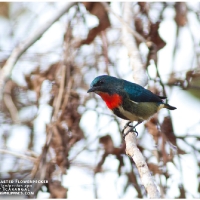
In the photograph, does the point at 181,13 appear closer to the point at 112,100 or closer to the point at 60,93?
the point at 112,100

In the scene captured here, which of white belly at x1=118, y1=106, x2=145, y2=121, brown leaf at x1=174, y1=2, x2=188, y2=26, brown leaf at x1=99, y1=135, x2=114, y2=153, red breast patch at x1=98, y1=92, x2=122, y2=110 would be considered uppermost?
brown leaf at x1=174, y1=2, x2=188, y2=26

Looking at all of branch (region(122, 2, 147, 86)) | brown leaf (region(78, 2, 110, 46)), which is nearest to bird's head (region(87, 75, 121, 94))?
branch (region(122, 2, 147, 86))

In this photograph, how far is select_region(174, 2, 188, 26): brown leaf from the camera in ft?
16.0

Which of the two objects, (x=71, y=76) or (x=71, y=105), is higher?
(x=71, y=76)

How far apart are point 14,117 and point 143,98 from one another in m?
1.36

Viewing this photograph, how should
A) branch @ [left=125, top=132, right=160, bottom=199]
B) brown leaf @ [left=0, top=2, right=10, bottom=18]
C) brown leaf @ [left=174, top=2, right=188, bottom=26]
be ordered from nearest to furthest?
branch @ [left=125, top=132, right=160, bottom=199] < brown leaf @ [left=174, top=2, right=188, bottom=26] < brown leaf @ [left=0, top=2, right=10, bottom=18]

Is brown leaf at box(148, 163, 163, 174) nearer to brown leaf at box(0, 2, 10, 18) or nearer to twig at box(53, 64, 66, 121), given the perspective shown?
twig at box(53, 64, 66, 121)

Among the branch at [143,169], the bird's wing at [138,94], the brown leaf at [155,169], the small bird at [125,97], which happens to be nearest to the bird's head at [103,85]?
the small bird at [125,97]

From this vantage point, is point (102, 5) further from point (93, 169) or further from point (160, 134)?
point (93, 169)

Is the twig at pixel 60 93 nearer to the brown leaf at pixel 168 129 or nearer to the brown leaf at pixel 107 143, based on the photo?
the brown leaf at pixel 107 143

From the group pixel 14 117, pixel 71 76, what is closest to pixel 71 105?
A: pixel 71 76

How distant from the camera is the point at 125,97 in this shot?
14.5ft

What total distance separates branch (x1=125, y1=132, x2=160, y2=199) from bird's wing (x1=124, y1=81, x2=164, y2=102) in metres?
0.67

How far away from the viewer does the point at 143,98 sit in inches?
177
